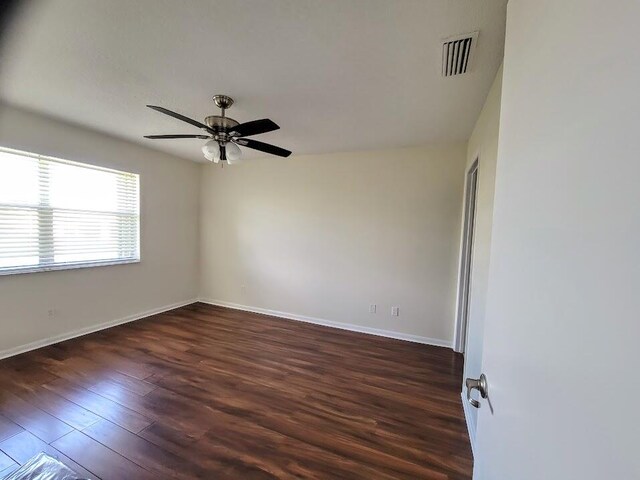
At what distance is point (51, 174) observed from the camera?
2967 mm

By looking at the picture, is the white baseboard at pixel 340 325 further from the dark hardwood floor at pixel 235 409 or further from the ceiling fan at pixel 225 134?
the ceiling fan at pixel 225 134

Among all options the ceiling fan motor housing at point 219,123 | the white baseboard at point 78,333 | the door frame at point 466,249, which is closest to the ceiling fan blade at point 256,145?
the ceiling fan motor housing at point 219,123

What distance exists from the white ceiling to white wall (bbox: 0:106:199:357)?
0.36m

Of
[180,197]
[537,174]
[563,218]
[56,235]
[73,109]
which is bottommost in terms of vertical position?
[56,235]

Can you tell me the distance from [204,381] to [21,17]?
278cm

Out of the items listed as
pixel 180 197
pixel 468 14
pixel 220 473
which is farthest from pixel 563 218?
pixel 180 197

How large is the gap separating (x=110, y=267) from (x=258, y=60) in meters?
3.41

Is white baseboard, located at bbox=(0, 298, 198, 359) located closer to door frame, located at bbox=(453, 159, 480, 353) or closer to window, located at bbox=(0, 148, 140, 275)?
window, located at bbox=(0, 148, 140, 275)

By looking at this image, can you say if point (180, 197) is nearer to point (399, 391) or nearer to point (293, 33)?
point (293, 33)

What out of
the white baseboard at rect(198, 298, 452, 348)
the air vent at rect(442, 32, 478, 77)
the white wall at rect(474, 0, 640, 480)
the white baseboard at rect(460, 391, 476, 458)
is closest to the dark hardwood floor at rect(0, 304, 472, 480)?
the white baseboard at rect(460, 391, 476, 458)

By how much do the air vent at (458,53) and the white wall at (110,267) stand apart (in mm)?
3915

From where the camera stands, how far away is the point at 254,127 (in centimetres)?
199

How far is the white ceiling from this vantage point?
1.37 m

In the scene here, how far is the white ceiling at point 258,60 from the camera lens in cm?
137
